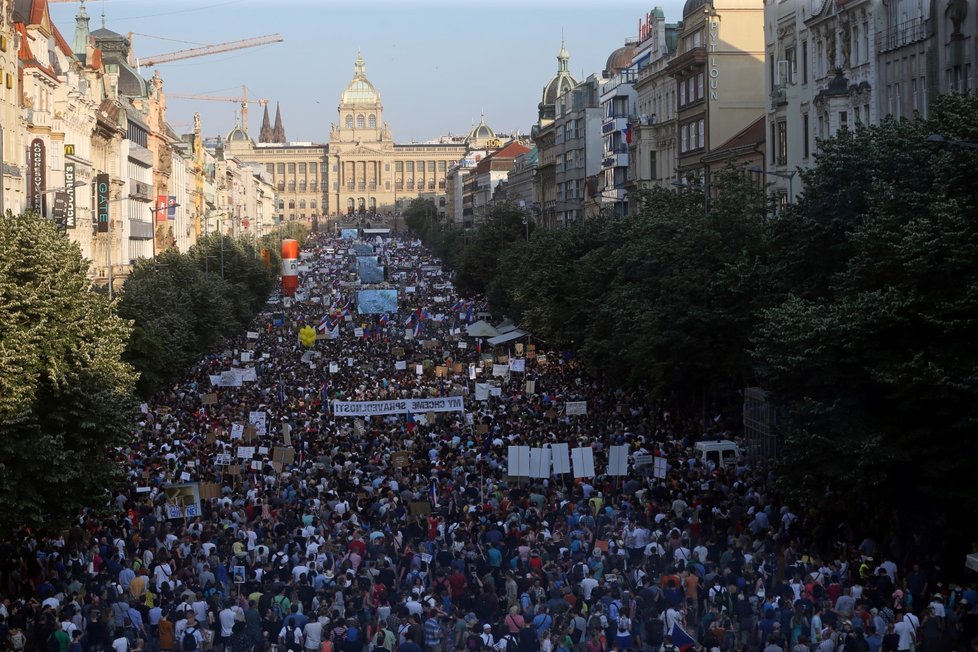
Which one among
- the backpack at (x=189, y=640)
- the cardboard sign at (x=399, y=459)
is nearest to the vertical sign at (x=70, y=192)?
the cardboard sign at (x=399, y=459)

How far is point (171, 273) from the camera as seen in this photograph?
66250 millimetres

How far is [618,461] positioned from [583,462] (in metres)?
0.81

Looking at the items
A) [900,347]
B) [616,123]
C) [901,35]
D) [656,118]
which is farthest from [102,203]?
[900,347]

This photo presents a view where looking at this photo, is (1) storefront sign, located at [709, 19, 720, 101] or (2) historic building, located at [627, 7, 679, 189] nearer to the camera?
(1) storefront sign, located at [709, 19, 720, 101]

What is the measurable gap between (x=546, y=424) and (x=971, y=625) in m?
21.2

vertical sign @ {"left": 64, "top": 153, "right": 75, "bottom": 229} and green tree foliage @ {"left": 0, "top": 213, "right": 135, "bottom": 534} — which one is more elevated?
vertical sign @ {"left": 64, "top": 153, "right": 75, "bottom": 229}

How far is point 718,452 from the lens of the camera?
112 feet

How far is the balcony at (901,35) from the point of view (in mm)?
41059

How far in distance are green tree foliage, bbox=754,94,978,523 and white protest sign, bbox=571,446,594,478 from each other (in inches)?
152

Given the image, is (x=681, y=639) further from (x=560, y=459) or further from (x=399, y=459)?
(x=399, y=459)

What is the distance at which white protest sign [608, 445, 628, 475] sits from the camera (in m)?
30.8

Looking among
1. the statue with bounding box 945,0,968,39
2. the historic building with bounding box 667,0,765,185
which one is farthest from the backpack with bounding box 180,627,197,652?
the historic building with bounding box 667,0,765,185

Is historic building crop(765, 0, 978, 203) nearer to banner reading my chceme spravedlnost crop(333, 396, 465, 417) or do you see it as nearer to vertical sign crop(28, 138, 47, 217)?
banner reading my chceme spravedlnost crop(333, 396, 465, 417)

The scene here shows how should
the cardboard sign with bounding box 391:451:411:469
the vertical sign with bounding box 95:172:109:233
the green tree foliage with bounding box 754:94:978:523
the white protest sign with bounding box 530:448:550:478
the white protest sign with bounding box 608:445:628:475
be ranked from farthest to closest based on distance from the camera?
1. the vertical sign with bounding box 95:172:109:233
2. the cardboard sign with bounding box 391:451:411:469
3. the white protest sign with bounding box 608:445:628:475
4. the white protest sign with bounding box 530:448:550:478
5. the green tree foliage with bounding box 754:94:978:523
